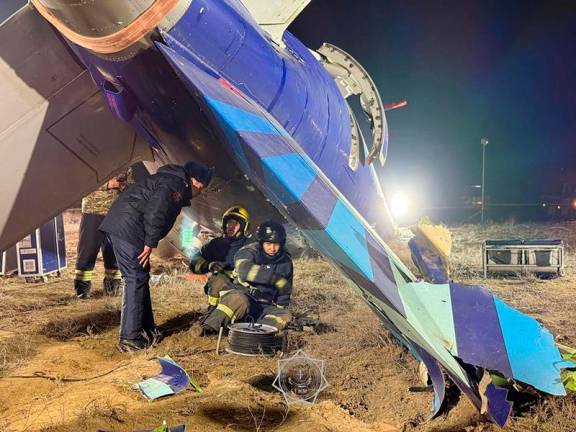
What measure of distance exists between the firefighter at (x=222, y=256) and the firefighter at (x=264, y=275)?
27 cm

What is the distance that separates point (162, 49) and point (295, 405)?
2519mm

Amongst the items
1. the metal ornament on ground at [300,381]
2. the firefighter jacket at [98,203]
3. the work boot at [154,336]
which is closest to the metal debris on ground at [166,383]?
the metal ornament on ground at [300,381]

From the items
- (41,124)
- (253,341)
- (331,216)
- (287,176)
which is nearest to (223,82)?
(287,176)

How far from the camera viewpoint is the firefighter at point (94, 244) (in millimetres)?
6863

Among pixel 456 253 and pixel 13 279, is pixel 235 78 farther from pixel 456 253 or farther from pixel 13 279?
pixel 456 253

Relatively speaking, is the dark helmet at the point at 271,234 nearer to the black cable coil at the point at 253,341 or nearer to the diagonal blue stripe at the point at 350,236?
the black cable coil at the point at 253,341

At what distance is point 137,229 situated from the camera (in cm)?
457

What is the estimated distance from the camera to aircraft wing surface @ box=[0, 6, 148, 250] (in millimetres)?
4480

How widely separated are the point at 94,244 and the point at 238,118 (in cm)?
464

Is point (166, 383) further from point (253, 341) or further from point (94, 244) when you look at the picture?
point (94, 244)

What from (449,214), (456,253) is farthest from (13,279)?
(449,214)

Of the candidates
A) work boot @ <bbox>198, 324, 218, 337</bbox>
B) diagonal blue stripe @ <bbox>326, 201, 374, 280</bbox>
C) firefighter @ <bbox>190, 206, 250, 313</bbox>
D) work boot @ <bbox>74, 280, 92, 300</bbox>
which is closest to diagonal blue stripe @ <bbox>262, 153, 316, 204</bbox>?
diagonal blue stripe @ <bbox>326, 201, 374, 280</bbox>

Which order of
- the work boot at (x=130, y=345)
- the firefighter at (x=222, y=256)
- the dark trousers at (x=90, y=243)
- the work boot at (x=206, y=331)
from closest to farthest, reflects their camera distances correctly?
the work boot at (x=130, y=345)
the work boot at (x=206, y=331)
the firefighter at (x=222, y=256)
the dark trousers at (x=90, y=243)

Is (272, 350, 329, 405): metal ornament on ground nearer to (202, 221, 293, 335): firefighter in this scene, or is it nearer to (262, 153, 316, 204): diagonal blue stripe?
(202, 221, 293, 335): firefighter
